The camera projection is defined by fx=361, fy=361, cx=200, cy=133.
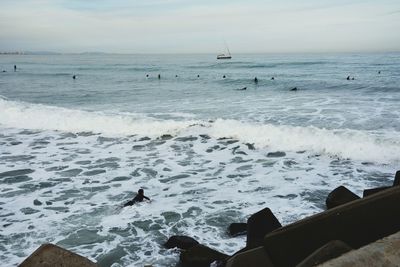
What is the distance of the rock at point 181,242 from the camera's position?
5.84 meters

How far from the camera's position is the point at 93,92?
3219 centimetres

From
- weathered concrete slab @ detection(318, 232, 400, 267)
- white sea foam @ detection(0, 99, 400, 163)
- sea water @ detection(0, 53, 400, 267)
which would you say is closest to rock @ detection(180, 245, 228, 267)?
sea water @ detection(0, 53, 400, 267)

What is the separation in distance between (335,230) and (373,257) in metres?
0.93

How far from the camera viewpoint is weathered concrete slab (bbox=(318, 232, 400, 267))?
8.34 feet

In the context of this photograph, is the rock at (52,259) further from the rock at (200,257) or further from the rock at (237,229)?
the rock at (237,229)

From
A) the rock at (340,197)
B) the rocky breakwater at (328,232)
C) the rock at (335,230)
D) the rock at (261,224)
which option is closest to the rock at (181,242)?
the rock at (261,224)

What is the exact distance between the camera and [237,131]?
588 inches

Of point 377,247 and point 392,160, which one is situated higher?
point 377,247

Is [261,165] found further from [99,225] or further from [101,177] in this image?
[99,225]

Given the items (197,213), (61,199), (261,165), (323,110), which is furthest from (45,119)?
(323,110)

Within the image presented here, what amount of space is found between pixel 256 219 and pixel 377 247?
234 centimetres

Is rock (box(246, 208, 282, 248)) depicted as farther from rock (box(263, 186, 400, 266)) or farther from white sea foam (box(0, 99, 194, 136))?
white sea foam (box(0, 99, 194, 136))

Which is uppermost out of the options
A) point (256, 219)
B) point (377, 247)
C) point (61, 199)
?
point (377, 247)

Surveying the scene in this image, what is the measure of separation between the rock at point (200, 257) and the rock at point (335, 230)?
5.14 feet
